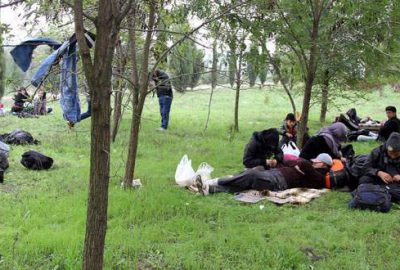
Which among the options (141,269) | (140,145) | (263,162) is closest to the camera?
(141,269)

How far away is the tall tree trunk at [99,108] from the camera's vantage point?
2.62 m

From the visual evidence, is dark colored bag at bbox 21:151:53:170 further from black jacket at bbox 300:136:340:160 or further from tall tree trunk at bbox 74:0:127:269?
tall tree trunk at bbox 74:0:127:269

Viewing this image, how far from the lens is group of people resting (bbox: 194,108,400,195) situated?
6477mm

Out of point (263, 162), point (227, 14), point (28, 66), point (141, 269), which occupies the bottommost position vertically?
point (141, 269)

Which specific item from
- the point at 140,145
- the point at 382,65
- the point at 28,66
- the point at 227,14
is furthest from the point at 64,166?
the point at 382,65

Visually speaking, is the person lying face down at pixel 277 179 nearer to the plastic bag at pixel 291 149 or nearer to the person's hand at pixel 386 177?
the person's hand at pixel 386 177

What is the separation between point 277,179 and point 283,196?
0.53 metres

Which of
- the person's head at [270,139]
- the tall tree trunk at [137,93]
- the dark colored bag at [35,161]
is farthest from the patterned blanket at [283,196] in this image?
the dark colored bag at [35,161]

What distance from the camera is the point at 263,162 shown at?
289 inches

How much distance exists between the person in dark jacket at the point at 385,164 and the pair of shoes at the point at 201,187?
2126mm

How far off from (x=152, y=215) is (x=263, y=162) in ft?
8.23

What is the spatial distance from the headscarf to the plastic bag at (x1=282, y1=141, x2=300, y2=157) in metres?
0.53

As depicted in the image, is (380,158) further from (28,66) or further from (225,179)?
(28,66)

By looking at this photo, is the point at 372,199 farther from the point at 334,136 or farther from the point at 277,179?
the point at 334,136
